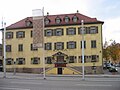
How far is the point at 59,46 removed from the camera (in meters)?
64.1

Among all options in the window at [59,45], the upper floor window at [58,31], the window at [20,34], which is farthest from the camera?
the window at [20,34]

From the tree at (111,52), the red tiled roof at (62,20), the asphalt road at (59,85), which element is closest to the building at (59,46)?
the red tiled roof at (62,20)

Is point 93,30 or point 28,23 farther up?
point 28,23

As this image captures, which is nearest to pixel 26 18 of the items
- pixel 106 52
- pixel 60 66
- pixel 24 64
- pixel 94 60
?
pixel 24 64

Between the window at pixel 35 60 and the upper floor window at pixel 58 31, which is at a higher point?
the upper floor window at pixel 58 31

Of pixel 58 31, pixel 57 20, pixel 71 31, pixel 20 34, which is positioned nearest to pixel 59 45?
pixel 58 31

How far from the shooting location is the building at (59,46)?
61.6 m

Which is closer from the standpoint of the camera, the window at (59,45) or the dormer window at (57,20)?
the window at (59,45)

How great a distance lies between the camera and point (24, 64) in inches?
2630

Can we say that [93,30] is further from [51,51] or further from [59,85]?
[59,85]

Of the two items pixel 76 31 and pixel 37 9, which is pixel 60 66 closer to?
pixel 76 31

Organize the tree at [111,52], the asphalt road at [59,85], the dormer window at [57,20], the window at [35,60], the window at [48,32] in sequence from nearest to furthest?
the asphalt road at [59,85]
the window at [48,32]
the window at [35,60]
the dormer window at [57,20]
the tree at [111,52]

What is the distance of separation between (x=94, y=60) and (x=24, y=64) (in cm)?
1727

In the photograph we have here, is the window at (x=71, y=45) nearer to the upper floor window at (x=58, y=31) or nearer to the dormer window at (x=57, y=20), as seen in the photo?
the upper floor window at (x=58, y=31)
